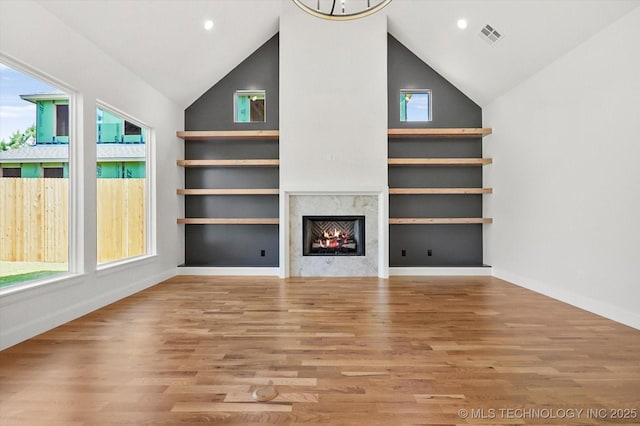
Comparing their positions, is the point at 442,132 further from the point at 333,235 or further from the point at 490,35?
the point at 333,235

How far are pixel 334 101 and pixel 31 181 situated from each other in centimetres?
400

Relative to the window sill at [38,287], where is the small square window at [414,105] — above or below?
above

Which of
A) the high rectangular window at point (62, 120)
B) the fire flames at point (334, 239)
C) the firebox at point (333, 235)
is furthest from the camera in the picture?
the fire flames at point (334, 239)

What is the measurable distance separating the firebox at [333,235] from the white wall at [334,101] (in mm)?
625

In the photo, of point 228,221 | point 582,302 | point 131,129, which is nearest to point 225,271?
point 228,221

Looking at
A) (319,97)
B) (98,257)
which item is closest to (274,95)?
(319,97)

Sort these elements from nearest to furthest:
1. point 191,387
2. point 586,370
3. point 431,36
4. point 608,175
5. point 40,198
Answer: point 191,387
point 586,370
point 40,198
point 608,175
point 431,36

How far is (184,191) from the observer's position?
5.64 metres

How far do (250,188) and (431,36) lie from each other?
3.74 meters

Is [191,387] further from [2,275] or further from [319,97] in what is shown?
[319,97]

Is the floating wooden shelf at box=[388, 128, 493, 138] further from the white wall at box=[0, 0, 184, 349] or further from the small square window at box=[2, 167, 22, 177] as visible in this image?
the small square window at box=[2, 167, 22, 177]

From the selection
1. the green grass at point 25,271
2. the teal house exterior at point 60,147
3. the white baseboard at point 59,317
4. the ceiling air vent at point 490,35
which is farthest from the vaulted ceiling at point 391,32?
the white baseboard at point 59,317

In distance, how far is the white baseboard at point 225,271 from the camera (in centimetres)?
564

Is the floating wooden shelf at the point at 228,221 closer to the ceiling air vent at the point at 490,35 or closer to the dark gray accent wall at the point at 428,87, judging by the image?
the dark gray accent wall at the point at 428,87
